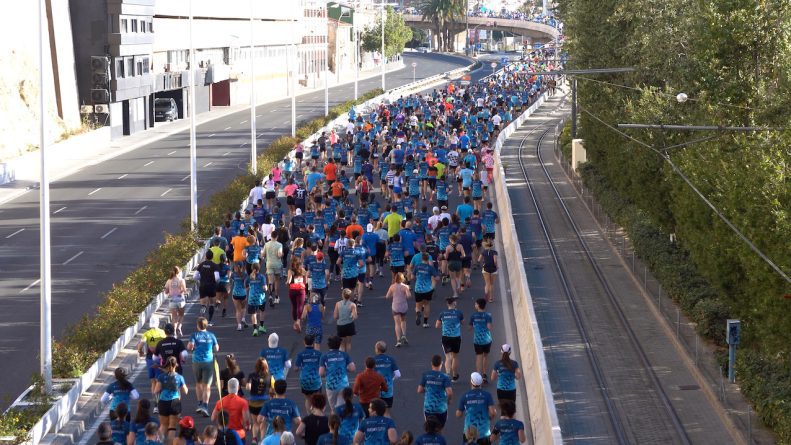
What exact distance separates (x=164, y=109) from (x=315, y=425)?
216ft

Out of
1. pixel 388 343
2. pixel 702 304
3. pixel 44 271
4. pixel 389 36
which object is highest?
pixel 44 271

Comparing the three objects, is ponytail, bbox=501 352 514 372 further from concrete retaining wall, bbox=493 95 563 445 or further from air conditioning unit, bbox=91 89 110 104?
air conditioning unit, bbox=91 89 110 104

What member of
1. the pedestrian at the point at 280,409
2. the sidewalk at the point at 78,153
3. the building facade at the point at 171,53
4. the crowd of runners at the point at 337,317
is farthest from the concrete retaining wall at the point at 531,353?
the building facade at the point at 171,53

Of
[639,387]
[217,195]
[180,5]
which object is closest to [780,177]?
[639,387]

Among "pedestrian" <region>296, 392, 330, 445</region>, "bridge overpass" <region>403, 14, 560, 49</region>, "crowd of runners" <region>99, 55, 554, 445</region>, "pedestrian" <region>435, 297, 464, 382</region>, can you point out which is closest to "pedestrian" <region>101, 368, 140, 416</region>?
"crowd of runners" <region>99, 55, 554, 445</region>

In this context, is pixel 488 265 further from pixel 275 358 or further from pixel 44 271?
pixel 275 358

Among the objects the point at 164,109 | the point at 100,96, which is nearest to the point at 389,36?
the point at 164,109

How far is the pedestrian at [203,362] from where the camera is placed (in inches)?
675

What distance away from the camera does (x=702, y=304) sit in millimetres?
23500

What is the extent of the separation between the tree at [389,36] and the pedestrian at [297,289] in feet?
388

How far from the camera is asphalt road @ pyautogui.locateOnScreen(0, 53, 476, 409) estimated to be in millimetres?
23953

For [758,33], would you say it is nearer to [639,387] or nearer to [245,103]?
[639,387]

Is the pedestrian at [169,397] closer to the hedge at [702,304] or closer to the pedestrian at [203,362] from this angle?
the pedestrian at [203,362]

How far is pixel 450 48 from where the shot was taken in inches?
7367
